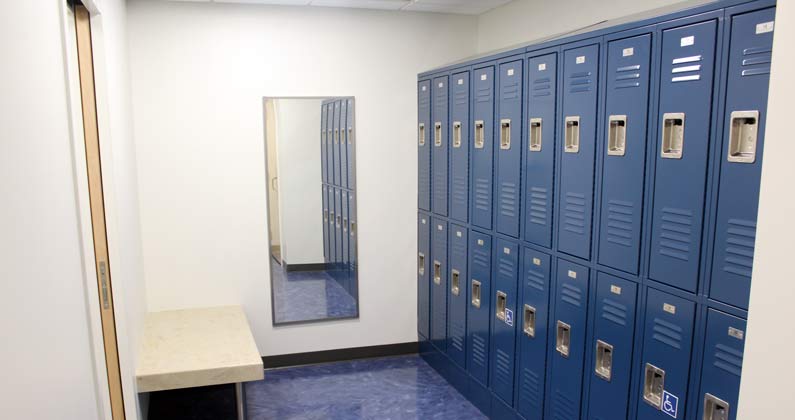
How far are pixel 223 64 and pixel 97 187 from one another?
6.12 ft

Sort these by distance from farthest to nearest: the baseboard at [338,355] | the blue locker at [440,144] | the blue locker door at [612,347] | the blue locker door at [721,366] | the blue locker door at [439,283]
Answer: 1. the baseboard at [338,355]
2. the blue locker door at [439,283]
3. the blue locker at [440,144]
4. the blue locker door at [612,347]
5. the blue locker door at [721,366]

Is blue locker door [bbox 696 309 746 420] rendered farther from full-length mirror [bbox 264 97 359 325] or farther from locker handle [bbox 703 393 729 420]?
full-length mirror [bbox 264 97 359 325]

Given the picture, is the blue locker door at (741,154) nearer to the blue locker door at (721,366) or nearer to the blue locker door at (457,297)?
the blue locker door at (721,366)

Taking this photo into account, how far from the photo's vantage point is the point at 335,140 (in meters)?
4.38

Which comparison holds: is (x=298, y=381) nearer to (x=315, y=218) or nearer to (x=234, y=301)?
(x=234, y=301)

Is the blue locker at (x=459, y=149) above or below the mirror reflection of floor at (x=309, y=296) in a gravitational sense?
above

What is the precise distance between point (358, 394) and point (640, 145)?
2620 millimetres

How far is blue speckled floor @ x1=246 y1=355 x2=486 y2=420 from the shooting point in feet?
12.4

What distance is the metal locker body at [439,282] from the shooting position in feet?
13.9

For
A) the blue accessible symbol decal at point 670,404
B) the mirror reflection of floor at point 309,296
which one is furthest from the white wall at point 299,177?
the blue accessible symbol decal at point 670,404

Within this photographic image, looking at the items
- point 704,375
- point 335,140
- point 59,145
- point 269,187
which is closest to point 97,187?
point 59,145

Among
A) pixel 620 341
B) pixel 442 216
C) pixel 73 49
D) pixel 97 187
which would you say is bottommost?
pixel 620 341

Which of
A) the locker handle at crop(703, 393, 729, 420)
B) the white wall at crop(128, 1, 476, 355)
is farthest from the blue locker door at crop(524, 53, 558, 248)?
the white wall at crop(128, 1, 476, 355)

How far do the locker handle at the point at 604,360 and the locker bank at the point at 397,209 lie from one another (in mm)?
28
